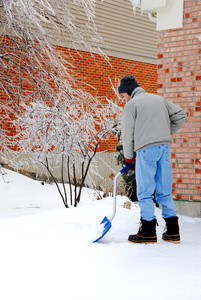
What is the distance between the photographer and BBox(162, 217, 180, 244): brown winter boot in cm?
473

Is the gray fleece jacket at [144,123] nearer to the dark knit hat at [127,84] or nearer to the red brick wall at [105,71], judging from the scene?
the dark knit hat at [127,84]

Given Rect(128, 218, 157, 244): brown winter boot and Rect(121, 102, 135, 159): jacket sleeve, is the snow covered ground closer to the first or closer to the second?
Rect(128, 218, 157, 244): brown winter boot

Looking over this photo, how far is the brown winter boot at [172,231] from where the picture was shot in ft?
15.5

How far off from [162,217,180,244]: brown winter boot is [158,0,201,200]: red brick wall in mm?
1682

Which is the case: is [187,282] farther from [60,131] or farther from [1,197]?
[1,197]

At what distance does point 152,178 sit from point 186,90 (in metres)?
2.23

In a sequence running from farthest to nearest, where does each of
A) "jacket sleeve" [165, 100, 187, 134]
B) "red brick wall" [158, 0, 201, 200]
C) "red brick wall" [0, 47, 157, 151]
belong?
"red brick wall" [0, 47, 157, 151] < "red brick wall" [158, 0, 201, 200] < "jacket sleeve" [165, 100, 187, 134]

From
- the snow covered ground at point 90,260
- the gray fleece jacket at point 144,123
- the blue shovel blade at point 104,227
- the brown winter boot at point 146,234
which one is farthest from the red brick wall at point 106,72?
the brown winter boot at point 146,234

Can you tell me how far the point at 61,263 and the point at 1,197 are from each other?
21.1 feet

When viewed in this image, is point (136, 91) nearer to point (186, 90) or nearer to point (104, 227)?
point (104, 227)

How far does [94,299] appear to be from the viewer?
116 inches

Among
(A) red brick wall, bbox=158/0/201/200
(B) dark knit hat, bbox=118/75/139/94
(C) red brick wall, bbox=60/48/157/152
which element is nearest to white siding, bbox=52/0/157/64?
(C) red brick wall, bbox=60/48/157/152

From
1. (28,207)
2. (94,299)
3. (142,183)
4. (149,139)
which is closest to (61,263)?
(94,299)

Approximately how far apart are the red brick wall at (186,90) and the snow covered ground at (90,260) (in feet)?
1.81
